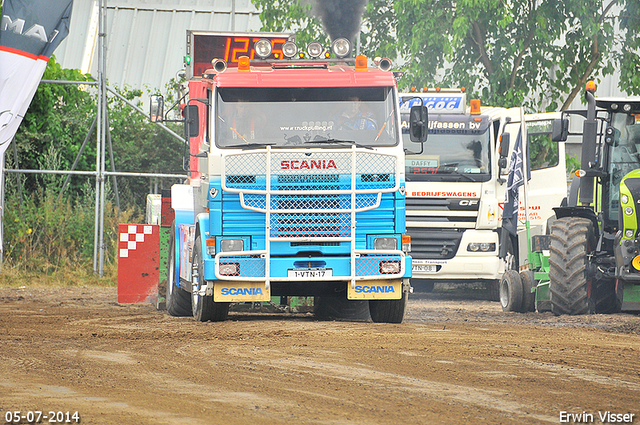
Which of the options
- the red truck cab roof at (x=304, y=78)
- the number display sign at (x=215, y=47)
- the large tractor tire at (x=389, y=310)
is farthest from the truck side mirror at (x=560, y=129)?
the number display sign at (x=215, y=47)

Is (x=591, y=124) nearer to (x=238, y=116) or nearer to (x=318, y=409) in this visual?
(x=238, y=116)

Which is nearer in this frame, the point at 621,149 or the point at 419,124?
the point at 419,124

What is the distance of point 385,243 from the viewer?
11.1 m

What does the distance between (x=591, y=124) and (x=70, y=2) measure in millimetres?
9366

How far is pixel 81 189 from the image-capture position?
22641 millimetres

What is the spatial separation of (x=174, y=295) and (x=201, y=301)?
228cm

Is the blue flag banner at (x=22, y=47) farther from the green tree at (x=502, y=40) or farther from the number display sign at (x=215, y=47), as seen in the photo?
the green tree at (x=502, y=40)

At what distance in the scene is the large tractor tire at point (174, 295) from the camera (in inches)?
537

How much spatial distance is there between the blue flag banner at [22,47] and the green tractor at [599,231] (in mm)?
8973

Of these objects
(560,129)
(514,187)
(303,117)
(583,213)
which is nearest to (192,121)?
(303,117)

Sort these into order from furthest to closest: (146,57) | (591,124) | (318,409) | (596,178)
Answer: (146,57), (596,178), (591,124), (318,409)

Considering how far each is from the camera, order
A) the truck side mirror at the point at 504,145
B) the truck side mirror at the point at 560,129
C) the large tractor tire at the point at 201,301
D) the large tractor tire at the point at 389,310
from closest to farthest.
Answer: the large tractor tire at the point at 201,301, the large tractor tire at the point at 389,310, the truck side mirror at the point at 560,129, the truck side mirror at the point at 504,145

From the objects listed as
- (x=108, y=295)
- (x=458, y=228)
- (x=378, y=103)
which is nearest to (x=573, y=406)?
(x=378, y=103)

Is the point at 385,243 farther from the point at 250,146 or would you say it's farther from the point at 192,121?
the point at 192,121
